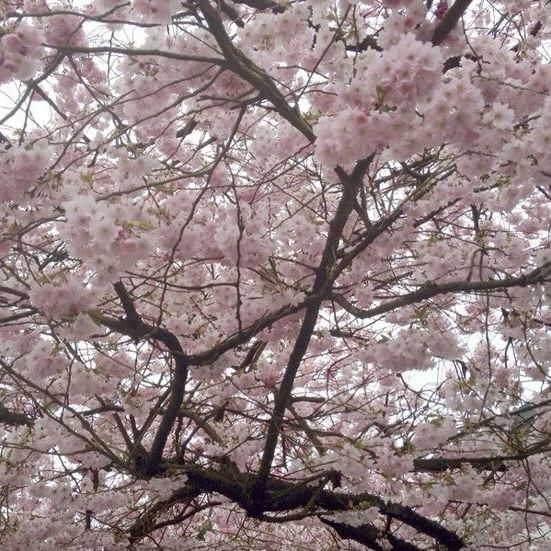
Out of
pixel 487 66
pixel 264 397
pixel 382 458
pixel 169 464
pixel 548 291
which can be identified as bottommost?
pixel 382 458

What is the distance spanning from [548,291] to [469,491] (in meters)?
1.50

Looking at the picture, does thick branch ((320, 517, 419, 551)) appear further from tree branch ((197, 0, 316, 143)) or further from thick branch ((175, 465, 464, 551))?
tree branch ((197, 0, 316, 143))

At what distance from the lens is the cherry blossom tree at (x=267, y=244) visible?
2.16 meters

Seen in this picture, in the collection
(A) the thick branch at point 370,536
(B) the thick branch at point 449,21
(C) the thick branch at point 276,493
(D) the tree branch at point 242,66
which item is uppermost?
(B) the thick branch at point 449,21

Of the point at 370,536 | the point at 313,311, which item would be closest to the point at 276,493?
the point at 370,536

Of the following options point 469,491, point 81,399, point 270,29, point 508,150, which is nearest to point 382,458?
point 469,491

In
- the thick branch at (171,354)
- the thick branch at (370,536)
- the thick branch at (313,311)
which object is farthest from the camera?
the thick branch at (370,536)

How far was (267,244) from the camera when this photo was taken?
298 cm

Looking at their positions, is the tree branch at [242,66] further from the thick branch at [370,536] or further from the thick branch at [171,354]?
the thick branch at [370,536]

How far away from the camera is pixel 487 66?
2.31 m

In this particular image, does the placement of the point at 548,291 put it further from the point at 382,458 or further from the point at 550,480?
the point at 550,480

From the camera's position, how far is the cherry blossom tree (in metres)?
2.16

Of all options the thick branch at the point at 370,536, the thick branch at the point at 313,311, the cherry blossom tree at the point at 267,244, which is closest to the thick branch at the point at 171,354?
the cherry blossom tree at the point at 267,244

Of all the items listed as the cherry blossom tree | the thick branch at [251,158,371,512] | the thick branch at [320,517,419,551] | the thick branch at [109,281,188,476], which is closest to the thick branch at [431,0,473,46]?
the cherry blossom tree
